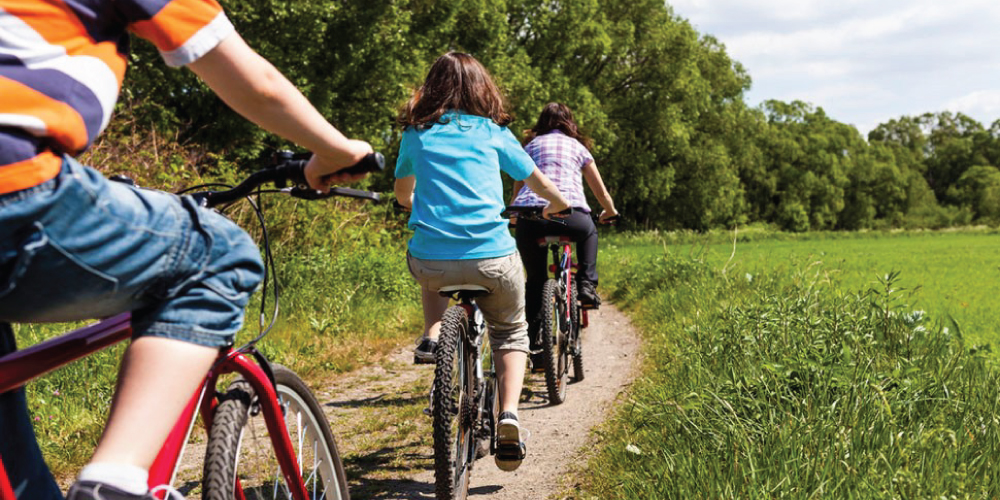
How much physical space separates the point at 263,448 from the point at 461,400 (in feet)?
5.16

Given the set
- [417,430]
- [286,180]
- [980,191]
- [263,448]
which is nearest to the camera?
[286,180]

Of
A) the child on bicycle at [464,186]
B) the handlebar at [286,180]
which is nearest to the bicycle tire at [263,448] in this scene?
the handlebar at [286,180]

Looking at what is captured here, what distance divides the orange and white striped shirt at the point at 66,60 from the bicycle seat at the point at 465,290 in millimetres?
2432

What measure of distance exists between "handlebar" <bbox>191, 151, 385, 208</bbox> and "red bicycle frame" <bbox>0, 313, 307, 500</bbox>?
331mm

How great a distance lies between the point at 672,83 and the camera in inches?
1604

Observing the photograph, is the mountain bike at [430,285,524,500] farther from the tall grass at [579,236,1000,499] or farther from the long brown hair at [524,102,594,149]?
the long brown hair at [524,102,594,149]

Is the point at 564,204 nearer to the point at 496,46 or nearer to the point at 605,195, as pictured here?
the point at 605,195

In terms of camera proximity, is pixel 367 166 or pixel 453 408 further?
pixel 453 408

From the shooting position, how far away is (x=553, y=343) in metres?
5.73

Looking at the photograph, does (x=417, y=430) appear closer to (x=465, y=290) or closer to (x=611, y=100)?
(x=465, y=290)

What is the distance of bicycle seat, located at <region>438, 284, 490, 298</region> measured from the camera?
3.81 metres

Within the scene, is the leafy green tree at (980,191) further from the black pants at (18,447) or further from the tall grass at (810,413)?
the black pants at (18,447)

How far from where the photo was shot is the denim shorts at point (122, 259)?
1282 mm

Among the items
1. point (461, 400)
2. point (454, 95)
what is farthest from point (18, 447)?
point (454, 95)
